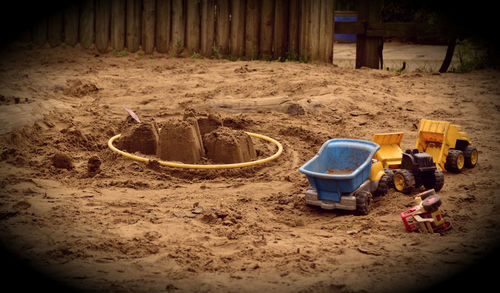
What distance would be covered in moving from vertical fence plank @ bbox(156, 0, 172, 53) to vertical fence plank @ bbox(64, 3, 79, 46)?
150cm

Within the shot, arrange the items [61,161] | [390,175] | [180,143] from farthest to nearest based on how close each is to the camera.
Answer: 1. [180,143]
2. [61,161]
3. [390,175]

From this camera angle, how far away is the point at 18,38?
33.6 ft

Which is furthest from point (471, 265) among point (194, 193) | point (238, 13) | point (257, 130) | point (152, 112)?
point (238, 13)

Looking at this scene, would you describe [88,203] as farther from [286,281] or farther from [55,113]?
[55,113]

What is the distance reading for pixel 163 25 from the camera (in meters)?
9.65

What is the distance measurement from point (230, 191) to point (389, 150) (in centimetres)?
153

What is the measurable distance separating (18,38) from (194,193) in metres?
7.25

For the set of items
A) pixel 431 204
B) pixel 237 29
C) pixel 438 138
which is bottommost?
pixel 431 204

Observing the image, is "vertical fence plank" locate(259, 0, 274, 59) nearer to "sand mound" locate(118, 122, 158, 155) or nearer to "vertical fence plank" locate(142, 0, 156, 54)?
"vertical fence plank" locate(142, 0, 156, 54)

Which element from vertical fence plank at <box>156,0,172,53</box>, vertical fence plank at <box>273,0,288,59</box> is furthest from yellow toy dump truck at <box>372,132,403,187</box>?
vertical fence plank at <box>156,0,172,53</box>

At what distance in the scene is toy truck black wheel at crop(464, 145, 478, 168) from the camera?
5.02 meters

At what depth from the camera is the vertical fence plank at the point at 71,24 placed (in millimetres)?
9734

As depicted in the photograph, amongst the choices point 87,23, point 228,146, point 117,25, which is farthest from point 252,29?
point 228,146

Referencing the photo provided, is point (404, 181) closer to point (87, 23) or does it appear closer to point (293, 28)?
point (293, 28)
